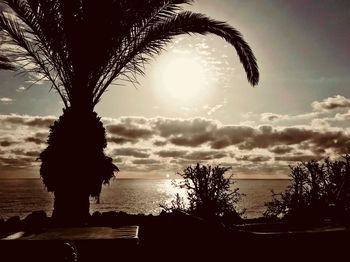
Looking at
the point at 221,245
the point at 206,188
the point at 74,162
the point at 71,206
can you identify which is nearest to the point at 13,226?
the point at 71,206

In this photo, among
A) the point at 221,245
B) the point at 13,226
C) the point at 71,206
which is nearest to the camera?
the point at 221,245

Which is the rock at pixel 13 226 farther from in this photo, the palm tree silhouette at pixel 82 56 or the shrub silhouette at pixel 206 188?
the shrub silhouette at pixel 206 188

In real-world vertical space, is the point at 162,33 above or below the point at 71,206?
above

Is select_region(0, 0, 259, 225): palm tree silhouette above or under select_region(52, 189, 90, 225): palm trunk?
above

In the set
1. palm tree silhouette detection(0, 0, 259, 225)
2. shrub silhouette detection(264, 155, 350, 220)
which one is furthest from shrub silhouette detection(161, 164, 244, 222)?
palm tree silhouette detection(0, 0, 259, 225)

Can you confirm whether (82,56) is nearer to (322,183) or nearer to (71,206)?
(71,206)

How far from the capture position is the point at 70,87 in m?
9.13

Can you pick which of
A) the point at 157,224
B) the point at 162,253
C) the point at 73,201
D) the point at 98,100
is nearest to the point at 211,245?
the point at 162,253

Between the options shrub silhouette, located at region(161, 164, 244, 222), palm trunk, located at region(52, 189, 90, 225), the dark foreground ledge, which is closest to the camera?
the dark foreground ledge

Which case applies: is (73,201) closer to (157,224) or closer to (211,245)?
(157,224)

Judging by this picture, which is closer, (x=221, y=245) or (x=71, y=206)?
(x=221, y=245)

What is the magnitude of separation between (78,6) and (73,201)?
13.4ft

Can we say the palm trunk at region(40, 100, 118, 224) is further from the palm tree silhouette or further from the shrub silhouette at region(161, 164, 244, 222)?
the shrub silhouette at region(161, 164, 244, 222)

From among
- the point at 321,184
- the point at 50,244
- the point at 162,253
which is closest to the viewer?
the point at 50,244
